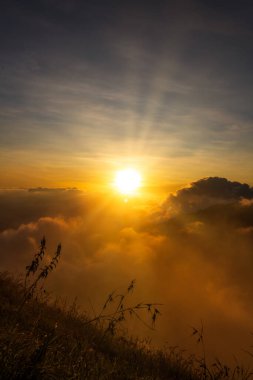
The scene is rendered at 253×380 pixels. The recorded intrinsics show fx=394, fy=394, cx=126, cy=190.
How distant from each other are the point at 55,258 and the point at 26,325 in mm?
2814

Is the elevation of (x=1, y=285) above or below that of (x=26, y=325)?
above

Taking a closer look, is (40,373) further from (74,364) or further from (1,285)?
(1,285)

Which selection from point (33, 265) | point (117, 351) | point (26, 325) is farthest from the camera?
point (117, 351)

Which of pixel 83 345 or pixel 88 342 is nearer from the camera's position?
pixel 83 345

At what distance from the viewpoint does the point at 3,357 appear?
3.59 metres

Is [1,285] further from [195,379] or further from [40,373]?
[40,373]

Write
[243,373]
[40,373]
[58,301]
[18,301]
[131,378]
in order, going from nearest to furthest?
1. [40,373]
2. [131,378]
3. [243,373]
4. [18,301]
5. [58,301]

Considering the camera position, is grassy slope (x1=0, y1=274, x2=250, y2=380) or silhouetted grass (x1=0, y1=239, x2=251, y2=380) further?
grassy slope (x1=0, y1=274, x2=250, y2=380)

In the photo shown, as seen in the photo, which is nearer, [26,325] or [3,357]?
[3,357]

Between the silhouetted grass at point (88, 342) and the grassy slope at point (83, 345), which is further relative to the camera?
the grassy slope at point (83, 345)

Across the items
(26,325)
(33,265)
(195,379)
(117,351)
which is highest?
(33,265)

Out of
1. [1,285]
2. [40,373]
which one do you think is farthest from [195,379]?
[40,373]

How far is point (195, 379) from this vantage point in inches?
323

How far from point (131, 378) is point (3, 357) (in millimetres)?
2751
